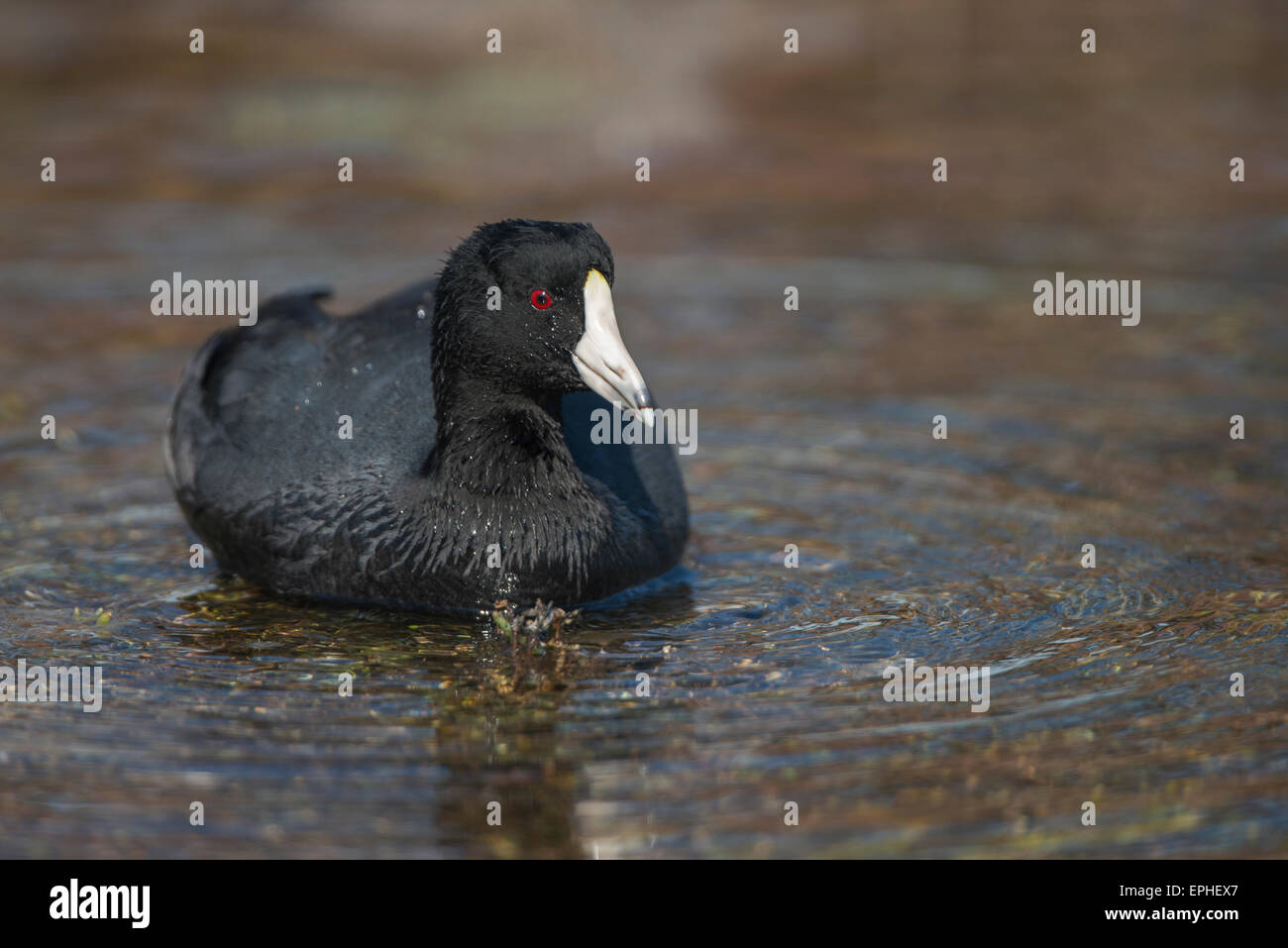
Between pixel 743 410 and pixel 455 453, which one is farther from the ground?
pixel 743 410

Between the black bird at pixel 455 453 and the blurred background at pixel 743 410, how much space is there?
21cm

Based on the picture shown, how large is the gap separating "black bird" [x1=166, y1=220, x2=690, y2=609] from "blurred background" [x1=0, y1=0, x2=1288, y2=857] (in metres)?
0.21

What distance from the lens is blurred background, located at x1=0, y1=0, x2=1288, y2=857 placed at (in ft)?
16.4

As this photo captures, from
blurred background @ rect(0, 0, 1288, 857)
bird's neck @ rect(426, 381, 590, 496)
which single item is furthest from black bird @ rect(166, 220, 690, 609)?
blurred background @ rect(0, 0, 1288, 857)

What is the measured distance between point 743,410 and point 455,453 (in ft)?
9.24

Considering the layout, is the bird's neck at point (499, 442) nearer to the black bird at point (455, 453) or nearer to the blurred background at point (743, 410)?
→ the black bird at point (455, 453)

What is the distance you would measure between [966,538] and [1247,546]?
1.09m

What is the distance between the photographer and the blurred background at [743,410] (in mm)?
4988

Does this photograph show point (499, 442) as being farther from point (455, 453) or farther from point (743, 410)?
point (743, 410)

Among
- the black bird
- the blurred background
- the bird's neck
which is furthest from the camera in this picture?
the bird's neck

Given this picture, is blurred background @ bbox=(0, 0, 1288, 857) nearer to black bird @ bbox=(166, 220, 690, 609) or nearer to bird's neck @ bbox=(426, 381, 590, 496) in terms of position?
black bird @ bbox=(166, 220, 690, 609)

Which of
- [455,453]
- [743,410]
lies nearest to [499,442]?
[455,453]

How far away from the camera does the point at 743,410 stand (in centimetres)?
891

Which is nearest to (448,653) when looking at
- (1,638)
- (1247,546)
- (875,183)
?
(1,638)
